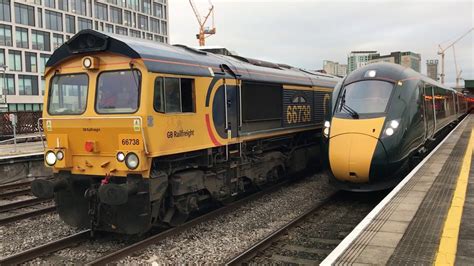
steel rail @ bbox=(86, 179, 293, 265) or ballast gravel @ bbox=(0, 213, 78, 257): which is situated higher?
steel rail @ bbox=(86, 179, 293, 265)

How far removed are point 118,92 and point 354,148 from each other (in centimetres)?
497

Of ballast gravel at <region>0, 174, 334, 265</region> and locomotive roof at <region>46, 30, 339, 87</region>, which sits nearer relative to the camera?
ballast gravel at <region>0, 174, 334, 265</region>

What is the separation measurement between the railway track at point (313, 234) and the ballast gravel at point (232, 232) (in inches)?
12.3

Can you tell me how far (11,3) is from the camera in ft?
173

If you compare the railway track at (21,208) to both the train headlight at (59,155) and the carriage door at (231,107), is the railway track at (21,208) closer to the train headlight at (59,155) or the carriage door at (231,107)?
the train headlight at (59,155)

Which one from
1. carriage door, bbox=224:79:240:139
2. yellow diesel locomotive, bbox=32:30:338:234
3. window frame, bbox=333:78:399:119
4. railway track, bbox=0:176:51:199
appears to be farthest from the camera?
railway track, bbox=0:176:51:199

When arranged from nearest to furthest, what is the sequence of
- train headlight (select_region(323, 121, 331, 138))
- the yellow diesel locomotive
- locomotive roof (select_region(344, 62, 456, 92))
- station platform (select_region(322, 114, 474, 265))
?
1. station platform (select_region(322, 114, 474, 265))
2. the yellow diesel locomotive
3. locomotive roof (select_region(344, 62, 456, 92))
4. train headlight (select_region(323, 121, 331, 138))

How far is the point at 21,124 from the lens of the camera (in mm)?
29000

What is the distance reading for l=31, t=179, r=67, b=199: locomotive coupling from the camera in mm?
7496

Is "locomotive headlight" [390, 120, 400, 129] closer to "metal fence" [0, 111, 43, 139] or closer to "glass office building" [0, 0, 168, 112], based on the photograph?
"metal fence" [0, 111, 43, 139]

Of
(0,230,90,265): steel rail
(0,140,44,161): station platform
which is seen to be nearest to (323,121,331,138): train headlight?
(0,230,90,265): steel rail

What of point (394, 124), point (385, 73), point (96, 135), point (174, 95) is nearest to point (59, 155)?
point (96, 135)

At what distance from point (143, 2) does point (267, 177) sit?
72.0 metres

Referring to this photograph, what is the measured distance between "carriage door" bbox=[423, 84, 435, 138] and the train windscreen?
231 cm
